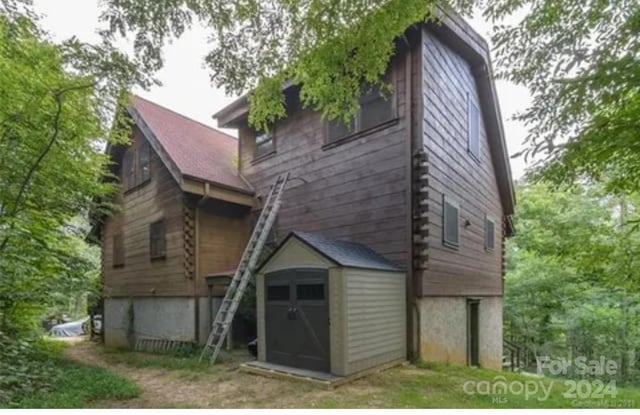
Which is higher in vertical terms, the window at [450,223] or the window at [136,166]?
the window at [136,166]

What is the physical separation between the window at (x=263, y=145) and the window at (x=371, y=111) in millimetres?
2490

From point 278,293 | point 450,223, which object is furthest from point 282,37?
point 450,223

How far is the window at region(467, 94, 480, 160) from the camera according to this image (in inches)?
384

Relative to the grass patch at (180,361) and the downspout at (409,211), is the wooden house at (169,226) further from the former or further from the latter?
the downspout at (409,211)

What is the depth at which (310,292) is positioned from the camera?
6.42 metres

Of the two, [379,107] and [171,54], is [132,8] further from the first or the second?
[379,107]

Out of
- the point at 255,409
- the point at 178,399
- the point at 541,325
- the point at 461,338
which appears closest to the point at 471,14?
the point at 255,409

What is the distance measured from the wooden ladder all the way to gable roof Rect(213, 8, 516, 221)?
2559 mm

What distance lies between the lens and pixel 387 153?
25.5 ft

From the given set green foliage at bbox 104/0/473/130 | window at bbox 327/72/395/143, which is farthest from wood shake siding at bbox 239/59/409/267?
green foliage at bbox 104/0/473/130

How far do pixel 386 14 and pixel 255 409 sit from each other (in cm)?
495

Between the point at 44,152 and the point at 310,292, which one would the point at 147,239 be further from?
the point at 310,292

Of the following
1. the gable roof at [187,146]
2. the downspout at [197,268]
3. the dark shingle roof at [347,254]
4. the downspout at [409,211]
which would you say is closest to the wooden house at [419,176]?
the downspout at [409,211]

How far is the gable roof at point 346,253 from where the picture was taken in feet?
20.4
